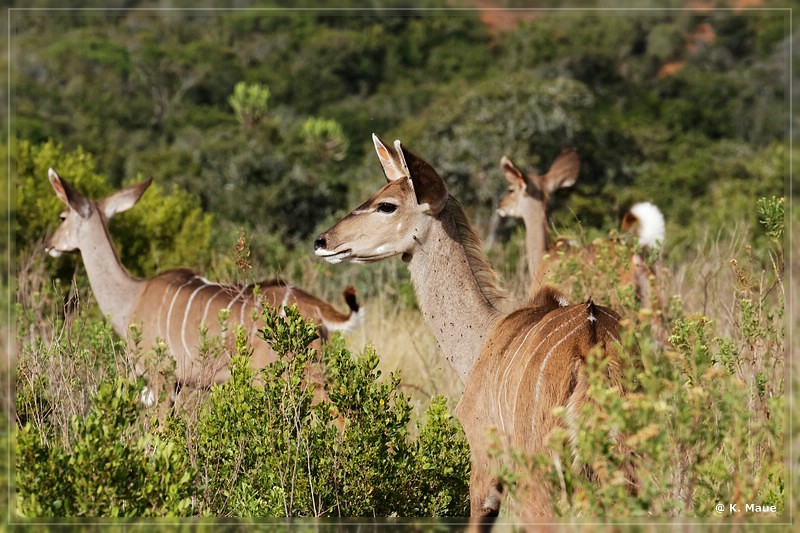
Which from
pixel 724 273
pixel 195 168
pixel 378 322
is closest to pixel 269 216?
pixel 195 168

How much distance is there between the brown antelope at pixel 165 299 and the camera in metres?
4.93

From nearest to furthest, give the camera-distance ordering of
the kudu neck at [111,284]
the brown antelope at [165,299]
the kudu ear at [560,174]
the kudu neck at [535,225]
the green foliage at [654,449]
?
1. the green foliage at [654,449]
2. the brown antelope at [165,299]
3. the kudu neck at [111,284]
4. the kudu neck at [535,225]
5. the kudu ear at [560,174]

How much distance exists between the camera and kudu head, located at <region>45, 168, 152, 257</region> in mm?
6016

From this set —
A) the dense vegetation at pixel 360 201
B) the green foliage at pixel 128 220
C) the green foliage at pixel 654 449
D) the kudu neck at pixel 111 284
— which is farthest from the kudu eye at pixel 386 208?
the green foliage at pixel 128 220

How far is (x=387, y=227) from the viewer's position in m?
3.84

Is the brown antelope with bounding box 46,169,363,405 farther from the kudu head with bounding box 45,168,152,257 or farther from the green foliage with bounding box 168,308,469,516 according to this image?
the green foliage with bounding box 168,308,469,516

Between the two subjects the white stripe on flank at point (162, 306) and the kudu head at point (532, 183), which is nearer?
the white stripe on flank at point (162, 306)

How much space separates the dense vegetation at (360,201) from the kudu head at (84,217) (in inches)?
16.4

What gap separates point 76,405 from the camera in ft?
12.2

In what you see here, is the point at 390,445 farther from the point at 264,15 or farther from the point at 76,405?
the point at 264,15

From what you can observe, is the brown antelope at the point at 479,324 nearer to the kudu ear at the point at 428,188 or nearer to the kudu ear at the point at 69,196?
the kudu ear at the point at 428,188

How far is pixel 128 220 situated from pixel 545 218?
3.43m

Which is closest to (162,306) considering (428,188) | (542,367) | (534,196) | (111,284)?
(111,284)

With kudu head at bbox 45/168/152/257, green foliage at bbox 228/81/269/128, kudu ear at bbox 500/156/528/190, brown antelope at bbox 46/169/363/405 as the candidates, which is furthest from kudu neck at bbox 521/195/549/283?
green foliage at bbox 228/81/269/128
